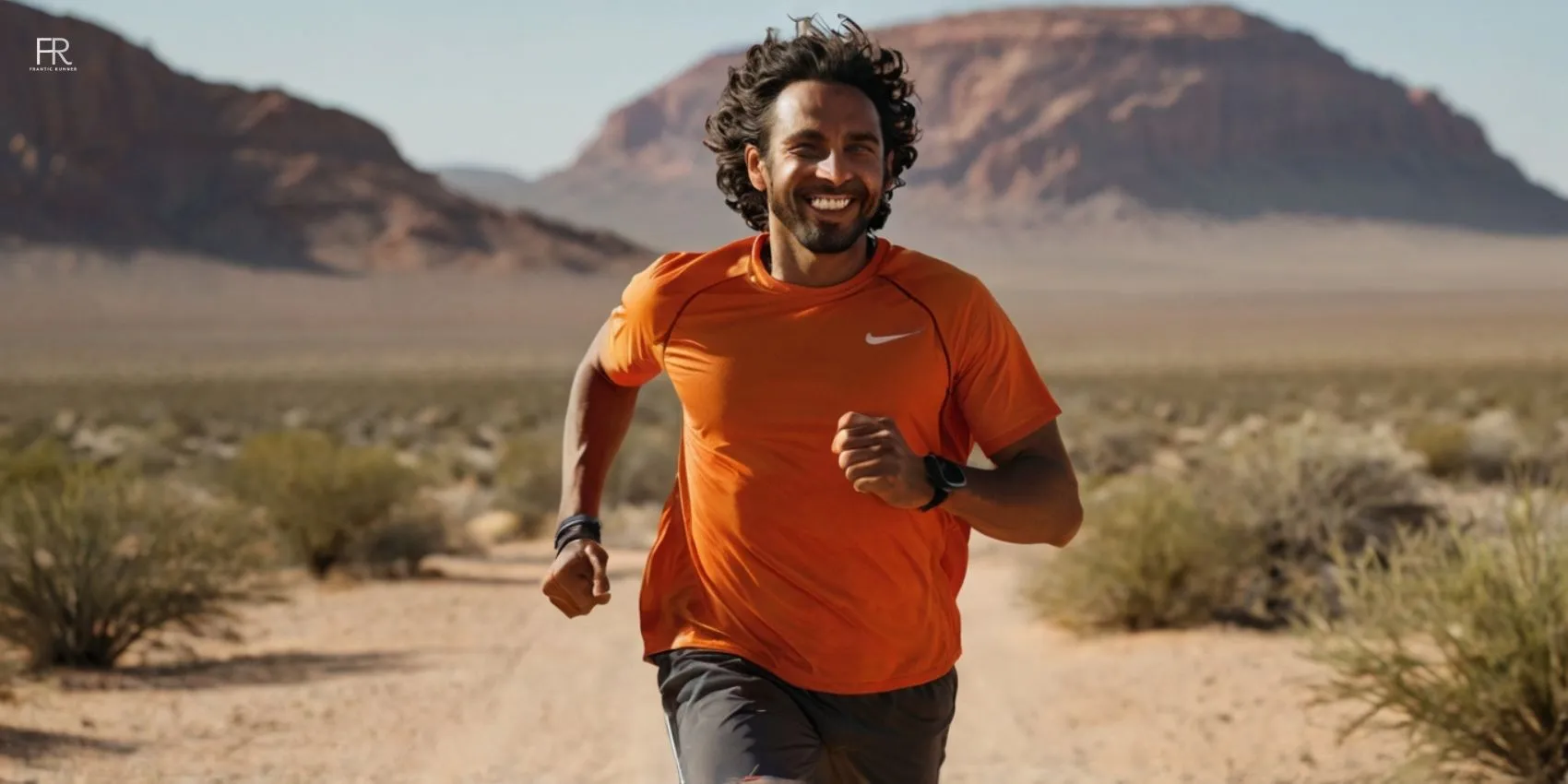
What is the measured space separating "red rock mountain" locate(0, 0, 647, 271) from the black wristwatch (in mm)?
98226

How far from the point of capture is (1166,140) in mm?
156000

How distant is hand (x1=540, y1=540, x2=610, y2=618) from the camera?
420cm

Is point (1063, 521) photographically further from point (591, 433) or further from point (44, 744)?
point (44, 744)

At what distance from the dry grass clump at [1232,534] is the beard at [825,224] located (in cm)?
860

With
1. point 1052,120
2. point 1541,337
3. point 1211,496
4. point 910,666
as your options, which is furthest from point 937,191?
point 910,666

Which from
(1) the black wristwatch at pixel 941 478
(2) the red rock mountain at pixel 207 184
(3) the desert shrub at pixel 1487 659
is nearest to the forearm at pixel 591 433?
(1) the black wristwatch at pixel 941 478

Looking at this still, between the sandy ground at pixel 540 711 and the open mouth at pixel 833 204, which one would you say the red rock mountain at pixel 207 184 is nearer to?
the sandy ground at pixel 540 711

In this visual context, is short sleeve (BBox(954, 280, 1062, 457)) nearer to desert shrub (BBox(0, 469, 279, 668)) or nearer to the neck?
the neck

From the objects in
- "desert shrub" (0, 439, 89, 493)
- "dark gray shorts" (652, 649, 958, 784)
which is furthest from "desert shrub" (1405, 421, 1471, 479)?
"dark gray shorts" (652, 649, 958, 784)

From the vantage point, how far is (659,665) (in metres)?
4.31

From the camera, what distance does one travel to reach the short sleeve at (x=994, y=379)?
4.16 metres

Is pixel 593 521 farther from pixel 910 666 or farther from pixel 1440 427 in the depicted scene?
pixel 1440 427

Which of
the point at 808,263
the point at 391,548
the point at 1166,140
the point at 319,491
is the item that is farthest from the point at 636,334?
the point at 1166,140

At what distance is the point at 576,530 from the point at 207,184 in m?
109
